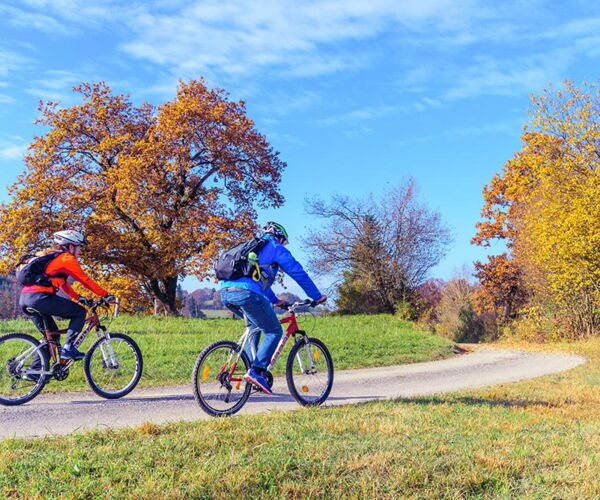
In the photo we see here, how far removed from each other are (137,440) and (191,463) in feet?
2.83

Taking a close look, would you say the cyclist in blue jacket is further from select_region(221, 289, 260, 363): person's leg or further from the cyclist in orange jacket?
the cyclist in orange jacket

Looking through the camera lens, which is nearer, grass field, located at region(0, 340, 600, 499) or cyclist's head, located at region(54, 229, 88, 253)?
grass field, located at region(0, 340, 600, 499)

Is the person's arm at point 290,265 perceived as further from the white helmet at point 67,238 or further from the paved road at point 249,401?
the white helmet at point 67,238

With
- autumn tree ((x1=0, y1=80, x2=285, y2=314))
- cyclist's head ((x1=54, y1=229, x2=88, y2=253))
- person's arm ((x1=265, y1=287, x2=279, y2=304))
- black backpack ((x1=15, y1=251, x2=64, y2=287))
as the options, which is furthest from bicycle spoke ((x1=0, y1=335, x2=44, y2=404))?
autumn tree ((x1=0, y1=80, x2=285, y2=314))

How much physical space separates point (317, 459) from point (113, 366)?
4574 millimetres

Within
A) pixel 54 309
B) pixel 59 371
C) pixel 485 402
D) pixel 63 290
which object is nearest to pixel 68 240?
pixel 63 290

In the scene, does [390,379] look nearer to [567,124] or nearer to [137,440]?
[137,440]

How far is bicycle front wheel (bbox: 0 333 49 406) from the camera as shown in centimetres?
727

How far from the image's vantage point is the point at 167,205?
26.2 meters

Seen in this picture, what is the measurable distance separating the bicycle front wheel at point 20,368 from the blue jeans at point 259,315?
3061 mm

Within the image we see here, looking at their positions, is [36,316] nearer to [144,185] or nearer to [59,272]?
[59,272]

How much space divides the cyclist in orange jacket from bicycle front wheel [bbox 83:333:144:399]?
26 centimetres

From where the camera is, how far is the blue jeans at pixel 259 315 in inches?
244

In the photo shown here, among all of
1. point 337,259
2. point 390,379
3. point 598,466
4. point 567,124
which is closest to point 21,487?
point 598,466
